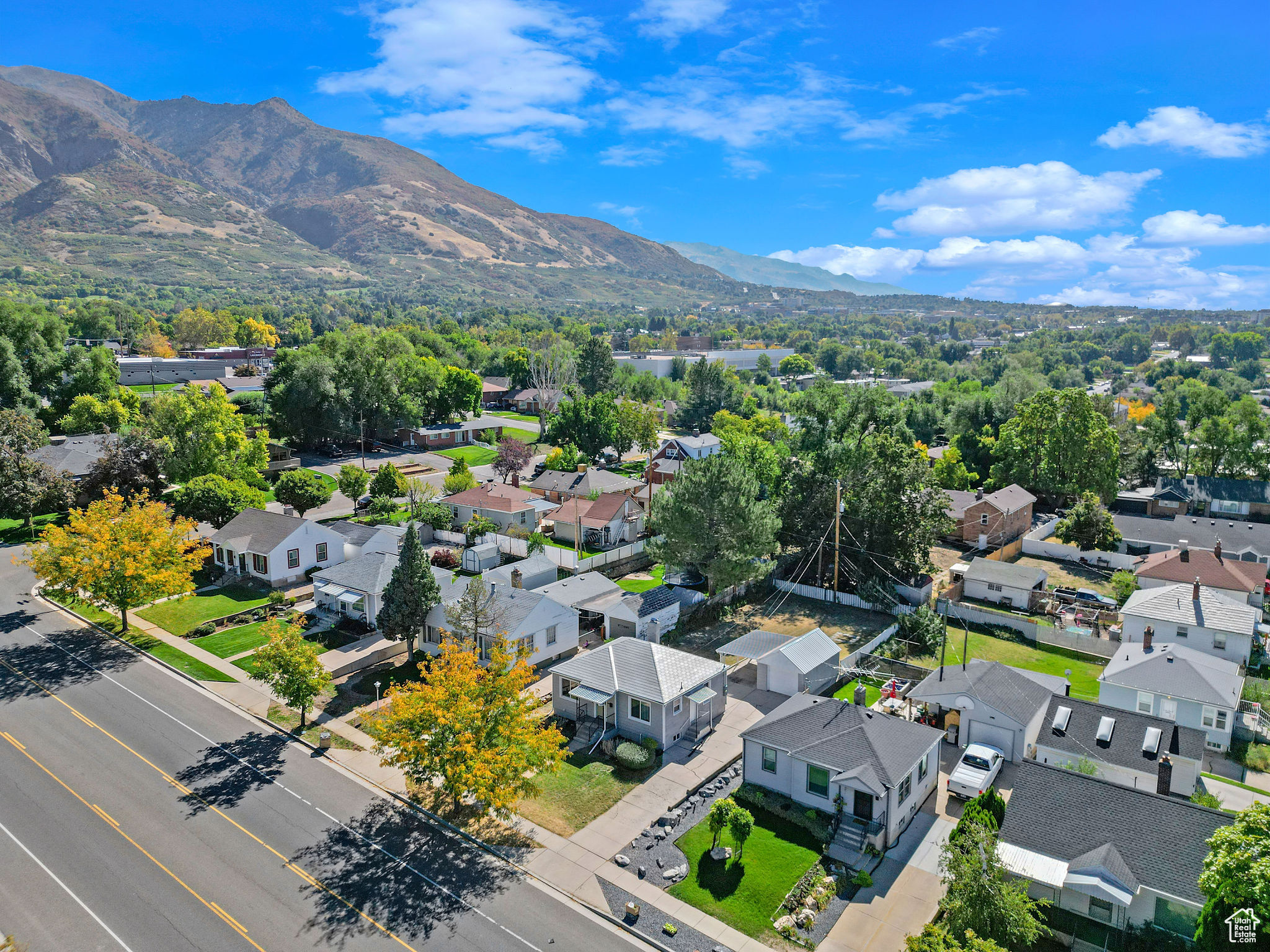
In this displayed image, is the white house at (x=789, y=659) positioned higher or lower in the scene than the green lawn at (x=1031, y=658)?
higher

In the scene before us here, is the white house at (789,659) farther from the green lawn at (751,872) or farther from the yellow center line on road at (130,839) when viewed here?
the yellow center line on road at (130,839)

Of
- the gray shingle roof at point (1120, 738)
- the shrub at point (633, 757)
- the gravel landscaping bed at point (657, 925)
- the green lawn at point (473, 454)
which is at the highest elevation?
the gray shingle roof at point (1120, 738)

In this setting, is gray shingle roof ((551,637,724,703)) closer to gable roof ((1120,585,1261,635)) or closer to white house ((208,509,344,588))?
white house ((208,509,344,588))

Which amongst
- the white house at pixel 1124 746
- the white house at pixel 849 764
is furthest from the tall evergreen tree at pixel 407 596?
the white house at pixel 1124 746

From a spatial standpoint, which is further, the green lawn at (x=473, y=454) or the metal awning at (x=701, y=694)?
the green lawn at (x=473, y=454)

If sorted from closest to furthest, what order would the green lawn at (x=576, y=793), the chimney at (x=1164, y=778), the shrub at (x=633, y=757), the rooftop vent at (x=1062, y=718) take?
1. the green lawn at (x=576, y=793)
2. the chimney at (x=1164, y=778)
3. the shrub at (x=633, y=757)
4. the rooftop vent at (x=1062, y=718)

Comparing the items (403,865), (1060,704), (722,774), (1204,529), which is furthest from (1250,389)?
(403,865)

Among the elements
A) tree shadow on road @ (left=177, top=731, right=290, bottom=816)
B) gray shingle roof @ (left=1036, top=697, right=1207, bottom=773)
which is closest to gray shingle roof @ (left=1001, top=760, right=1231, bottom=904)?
gray shingle roof @ (left=1036, top=697, right=1207, bottom=773)

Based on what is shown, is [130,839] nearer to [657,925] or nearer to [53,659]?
[657,925]
